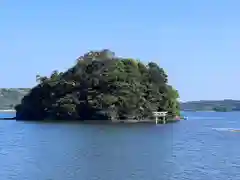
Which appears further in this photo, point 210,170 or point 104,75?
point 104,75

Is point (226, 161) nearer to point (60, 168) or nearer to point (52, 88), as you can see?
point (60, 168)

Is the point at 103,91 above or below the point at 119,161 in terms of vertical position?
above

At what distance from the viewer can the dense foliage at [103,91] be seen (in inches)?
4326

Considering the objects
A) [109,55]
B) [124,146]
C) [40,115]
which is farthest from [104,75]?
[124,146]

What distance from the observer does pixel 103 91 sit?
368ft

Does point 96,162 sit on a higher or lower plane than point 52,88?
lower

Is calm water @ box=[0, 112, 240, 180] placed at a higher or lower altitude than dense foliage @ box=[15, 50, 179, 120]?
lower

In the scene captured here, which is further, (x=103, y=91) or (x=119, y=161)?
(x=103, y=91)

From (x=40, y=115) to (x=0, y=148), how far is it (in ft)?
245

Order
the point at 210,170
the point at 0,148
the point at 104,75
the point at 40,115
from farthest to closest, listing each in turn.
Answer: the point at 40,115 → the point at 104,75 → the point at 0,148 → the point at 210,170

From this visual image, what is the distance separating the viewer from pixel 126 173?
106 ft

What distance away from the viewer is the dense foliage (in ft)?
361

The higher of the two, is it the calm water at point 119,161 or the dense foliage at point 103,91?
the dense foliage at point 103,91

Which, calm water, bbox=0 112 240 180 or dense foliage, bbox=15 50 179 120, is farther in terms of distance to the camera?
dense foliage, bbox=15 50 179 120
